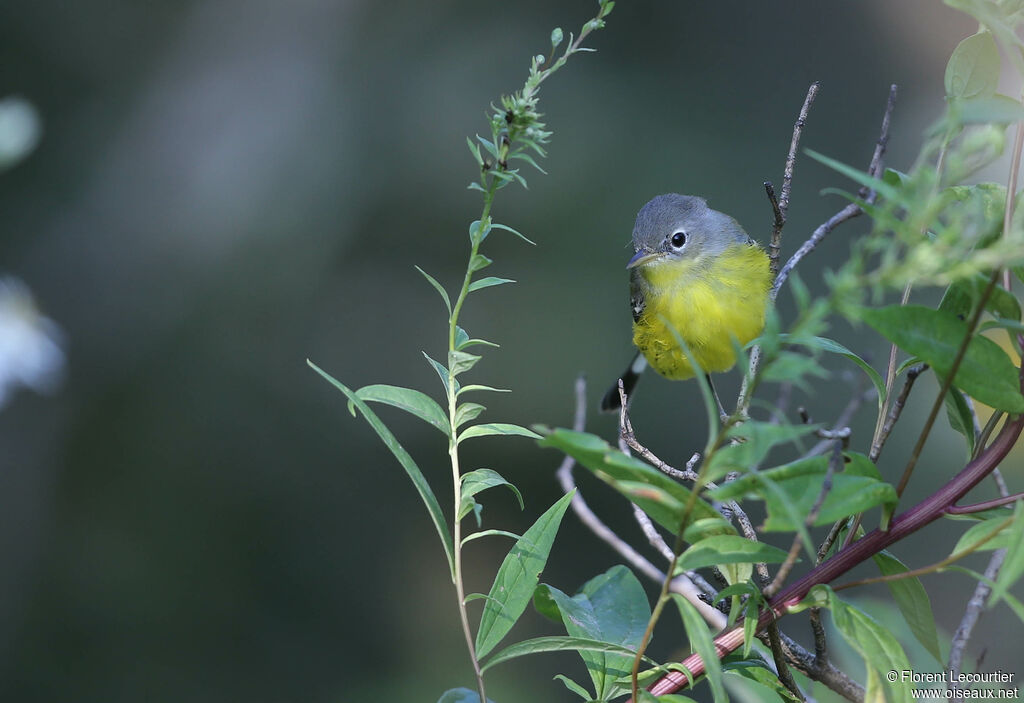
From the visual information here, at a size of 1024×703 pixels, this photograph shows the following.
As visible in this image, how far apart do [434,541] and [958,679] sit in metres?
3.97

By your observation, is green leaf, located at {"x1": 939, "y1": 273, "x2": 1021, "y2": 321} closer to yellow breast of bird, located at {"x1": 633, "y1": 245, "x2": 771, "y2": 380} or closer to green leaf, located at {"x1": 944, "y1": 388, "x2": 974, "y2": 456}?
green leaf, located at {"x1": 944, "y1": 388, "x2": 974, "y2": 456}

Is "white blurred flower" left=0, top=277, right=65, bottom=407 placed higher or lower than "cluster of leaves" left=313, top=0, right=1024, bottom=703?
higher

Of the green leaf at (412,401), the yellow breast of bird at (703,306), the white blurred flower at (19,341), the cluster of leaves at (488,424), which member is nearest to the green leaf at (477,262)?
the cluster of leaves at (488,424)

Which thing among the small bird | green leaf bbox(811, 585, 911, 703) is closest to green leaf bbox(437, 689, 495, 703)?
green leaf bbox(811, 585, 911, 703)

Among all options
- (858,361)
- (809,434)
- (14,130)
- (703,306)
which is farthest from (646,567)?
(703,306)

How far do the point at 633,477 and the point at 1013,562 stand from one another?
0.82ft

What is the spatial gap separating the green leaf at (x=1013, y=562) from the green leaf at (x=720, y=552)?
0.47 feet

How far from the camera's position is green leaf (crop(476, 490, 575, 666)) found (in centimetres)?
88

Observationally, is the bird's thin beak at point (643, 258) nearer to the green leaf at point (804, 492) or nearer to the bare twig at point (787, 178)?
the bare twig at point (787, 178)

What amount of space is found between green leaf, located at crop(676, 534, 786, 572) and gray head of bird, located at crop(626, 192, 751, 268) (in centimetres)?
215

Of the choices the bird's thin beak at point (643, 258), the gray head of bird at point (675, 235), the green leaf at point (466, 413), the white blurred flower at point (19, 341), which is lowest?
the green leaf at point (466, 413)

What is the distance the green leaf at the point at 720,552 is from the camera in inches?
26.7

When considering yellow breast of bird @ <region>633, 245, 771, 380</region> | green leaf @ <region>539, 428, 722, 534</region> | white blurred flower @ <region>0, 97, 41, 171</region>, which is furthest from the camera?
yellow breast of bird @ <region>633, 245, 771, 380</region>

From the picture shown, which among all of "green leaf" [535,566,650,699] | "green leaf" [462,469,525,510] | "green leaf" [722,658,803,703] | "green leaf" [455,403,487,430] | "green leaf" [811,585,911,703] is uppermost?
"green leaf" [455,403,487,430]
